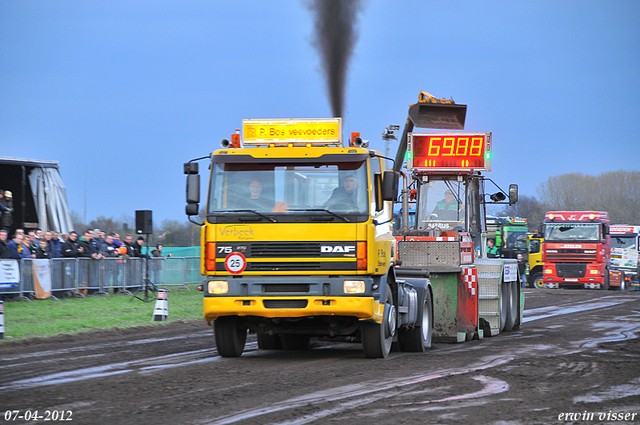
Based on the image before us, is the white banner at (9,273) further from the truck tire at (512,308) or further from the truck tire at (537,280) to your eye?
the truck tire at (537,280)

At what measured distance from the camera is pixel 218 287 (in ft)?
36.1

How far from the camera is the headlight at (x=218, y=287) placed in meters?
11.0

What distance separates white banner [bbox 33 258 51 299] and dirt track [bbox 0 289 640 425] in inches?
229

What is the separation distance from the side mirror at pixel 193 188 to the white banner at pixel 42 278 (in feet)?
34.3

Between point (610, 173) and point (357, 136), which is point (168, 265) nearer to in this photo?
point (357, 136)

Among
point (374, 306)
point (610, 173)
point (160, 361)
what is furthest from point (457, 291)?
point (610, 173)

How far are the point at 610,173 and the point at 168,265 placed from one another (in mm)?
87002

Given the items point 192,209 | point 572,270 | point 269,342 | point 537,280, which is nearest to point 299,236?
point 192,209

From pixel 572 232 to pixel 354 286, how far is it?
2869cm

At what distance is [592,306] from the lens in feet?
84.4

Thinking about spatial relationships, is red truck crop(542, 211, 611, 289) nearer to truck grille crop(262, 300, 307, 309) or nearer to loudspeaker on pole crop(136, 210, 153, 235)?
loudspeaker on pole crop(136, 210, 153, 235)

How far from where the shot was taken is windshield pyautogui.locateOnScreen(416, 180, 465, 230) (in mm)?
17422

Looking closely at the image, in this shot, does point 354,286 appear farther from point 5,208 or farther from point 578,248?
point 578,248

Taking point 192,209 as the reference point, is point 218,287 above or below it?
below
